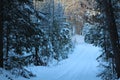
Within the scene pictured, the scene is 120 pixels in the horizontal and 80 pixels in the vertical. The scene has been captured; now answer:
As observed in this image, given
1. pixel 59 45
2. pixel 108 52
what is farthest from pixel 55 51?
pixel 108 52

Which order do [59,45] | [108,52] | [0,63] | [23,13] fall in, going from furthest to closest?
[59,45] → [108,52] → [23,13] → [0,63]

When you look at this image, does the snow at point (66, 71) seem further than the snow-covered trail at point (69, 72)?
No

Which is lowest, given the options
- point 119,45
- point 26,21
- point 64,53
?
point 64,53

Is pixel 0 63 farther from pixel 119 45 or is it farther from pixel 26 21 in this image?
pixel 119 45

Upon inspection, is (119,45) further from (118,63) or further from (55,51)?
(55,51)

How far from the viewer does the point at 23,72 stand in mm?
17359

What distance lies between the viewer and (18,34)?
16.6 m

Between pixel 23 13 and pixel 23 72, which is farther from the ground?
pixel 23 13

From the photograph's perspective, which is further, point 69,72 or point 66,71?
point 66,71

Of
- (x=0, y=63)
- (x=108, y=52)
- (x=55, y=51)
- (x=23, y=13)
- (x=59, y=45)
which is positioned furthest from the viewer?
(x=59, y=45)

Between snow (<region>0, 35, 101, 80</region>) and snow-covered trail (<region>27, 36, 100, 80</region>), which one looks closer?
snow (<region>0, 35, 101, 80</region>)

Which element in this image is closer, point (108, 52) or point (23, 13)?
point (23, 13)

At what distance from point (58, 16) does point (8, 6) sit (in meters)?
36.3

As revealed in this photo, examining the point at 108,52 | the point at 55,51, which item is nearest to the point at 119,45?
the point at 108,52
